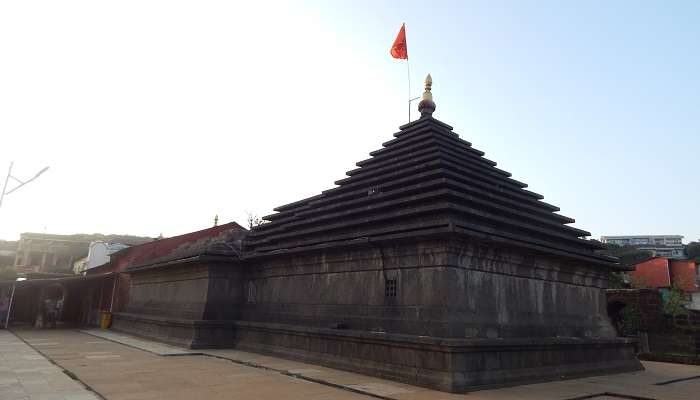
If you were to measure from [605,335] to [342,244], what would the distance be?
8760mm

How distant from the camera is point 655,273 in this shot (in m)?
45.9

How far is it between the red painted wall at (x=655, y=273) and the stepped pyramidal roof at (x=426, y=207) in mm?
37105

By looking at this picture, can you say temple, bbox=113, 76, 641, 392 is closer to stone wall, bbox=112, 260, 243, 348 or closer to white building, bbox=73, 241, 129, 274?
stone wall, bbox=112, 260, 243, 348

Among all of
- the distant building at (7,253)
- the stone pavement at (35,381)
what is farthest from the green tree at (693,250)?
the distant building at (7,253)

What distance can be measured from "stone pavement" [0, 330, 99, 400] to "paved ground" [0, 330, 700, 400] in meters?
0.24

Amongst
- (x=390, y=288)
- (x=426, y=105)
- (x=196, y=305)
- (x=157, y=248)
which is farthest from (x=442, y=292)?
(x=157, y=248)

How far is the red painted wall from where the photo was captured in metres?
45.0

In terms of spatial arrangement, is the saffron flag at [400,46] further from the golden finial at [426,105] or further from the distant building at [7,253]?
the distant building at [7,253]

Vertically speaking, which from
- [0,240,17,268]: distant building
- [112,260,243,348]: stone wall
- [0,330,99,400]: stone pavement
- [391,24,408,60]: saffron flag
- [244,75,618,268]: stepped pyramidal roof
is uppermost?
[391,24,408,60]: saffron flag

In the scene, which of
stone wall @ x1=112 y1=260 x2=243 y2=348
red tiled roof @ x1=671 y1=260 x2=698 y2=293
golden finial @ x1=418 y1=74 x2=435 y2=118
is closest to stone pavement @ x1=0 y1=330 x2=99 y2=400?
stone wall @ x1=112 y1=260 x2=243 y2=348

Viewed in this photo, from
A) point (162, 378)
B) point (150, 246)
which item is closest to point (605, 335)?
point (162, 378)

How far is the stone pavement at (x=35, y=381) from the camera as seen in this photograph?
311 inches

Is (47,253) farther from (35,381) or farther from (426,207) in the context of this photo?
(426,207)

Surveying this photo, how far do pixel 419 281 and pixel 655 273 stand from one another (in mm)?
45714
